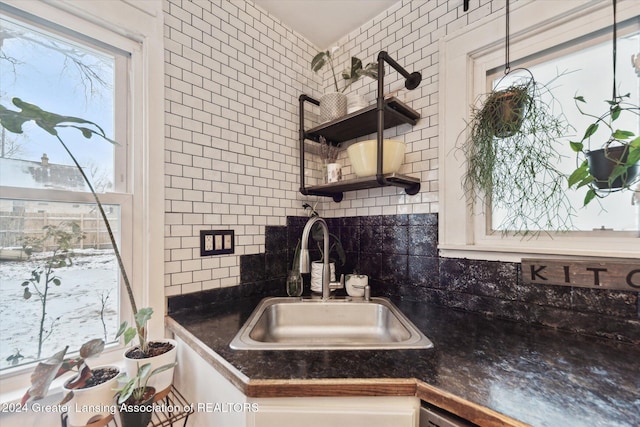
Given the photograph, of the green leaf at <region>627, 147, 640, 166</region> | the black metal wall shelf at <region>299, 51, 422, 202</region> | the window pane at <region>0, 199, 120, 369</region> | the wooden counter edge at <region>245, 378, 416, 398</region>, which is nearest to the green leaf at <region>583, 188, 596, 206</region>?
the green leaf at <region>627, 147, 640, 166</region>

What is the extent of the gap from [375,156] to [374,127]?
1.00 ft

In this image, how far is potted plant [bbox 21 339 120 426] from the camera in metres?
0.69

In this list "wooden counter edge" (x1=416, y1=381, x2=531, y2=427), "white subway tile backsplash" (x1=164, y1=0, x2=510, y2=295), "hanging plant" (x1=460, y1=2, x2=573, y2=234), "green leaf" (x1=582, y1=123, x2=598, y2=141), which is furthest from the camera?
"white subway tile backsplash" (x1=164, y1=0, x2=510, y2=295)

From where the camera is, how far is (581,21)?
938mm

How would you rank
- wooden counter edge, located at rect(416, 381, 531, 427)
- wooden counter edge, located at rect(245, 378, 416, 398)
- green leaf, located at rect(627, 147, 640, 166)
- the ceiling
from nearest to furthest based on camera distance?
wooden counter edge, located at rect(416, 381, 531, 427) < wooden counter edge, located at rect(245, 378, 416, 398) < green leaf, located at rect(627, 147, 640, 166) < the ceiling

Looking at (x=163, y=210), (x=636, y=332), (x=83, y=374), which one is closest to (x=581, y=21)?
(x=636, y=332)

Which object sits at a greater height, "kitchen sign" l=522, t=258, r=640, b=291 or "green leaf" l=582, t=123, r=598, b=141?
"green leaf" l=582, t=123, r=598, b=141

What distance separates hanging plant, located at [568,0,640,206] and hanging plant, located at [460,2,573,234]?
0.26ft

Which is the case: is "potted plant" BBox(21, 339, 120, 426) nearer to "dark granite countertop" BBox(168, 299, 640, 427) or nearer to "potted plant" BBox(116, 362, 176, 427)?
"potted plant" BBox(116, 362, 176, 427)

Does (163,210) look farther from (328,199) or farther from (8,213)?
(328,199)

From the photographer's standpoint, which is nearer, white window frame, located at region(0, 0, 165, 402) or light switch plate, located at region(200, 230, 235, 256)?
white window frame, located at region(0, 0, 165, 402)

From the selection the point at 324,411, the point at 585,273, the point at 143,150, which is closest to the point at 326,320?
the point at 324,411

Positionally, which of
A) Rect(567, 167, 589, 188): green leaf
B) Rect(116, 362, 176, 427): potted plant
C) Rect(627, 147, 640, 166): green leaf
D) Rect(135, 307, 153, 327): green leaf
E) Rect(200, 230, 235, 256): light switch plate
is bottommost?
Rect(116, 362, 176, 427): potted plant

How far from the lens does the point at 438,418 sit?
1.91 feet
